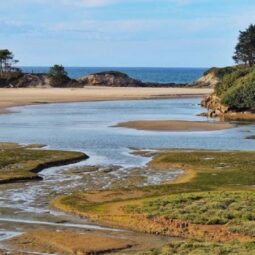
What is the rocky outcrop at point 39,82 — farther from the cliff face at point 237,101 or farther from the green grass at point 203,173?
the green grass at point 203,173

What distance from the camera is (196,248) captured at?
21047 millimetres

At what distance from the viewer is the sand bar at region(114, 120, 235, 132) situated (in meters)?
63.6

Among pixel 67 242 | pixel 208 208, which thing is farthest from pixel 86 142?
pixel 67 242

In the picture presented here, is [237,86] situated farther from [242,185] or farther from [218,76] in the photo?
[218,76]

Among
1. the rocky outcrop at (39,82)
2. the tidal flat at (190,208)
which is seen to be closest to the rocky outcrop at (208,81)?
the rocky outcrop at (39,82)

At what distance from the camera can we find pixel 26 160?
41438 mm

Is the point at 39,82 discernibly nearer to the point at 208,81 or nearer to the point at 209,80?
the point at 208,81

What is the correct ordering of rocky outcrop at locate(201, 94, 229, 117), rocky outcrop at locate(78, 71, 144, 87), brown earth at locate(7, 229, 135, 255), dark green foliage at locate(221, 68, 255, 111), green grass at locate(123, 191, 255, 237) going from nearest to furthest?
1. brown earth at locate(7, 229, 135, 255)
2. green grass at locate(123, 191, 255, 237)
3. dark green foliage at locate(221, 68, 255, 111)
4. rocky outcrop at locate(201, 94, 229, 117)
5. rocky outcrop at locate(78, 71, 144, 87)

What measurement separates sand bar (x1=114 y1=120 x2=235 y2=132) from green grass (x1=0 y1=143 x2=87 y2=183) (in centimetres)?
1845

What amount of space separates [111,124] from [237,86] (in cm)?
2286

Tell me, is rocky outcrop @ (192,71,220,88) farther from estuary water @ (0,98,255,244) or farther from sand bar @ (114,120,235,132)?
sand bar @ (114,120,235,132)

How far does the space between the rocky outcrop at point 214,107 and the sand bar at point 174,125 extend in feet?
36.8

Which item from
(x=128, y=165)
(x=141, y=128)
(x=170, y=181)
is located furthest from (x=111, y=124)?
(x=170, y=181)

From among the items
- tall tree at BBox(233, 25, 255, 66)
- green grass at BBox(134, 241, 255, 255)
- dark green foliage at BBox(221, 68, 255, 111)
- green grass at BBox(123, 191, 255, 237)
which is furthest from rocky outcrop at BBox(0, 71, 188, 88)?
green grass at BBox(134, 241, 255, 255)
